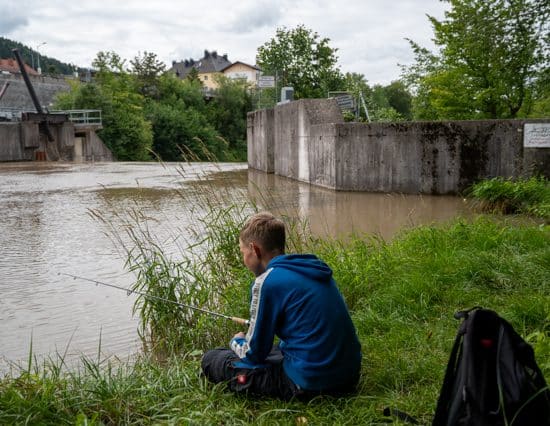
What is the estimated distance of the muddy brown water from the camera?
206 inches

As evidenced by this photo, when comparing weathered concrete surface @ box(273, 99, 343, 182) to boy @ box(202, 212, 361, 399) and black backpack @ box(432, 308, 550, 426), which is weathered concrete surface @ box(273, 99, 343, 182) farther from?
black backpack @ box(432, 308, 550, 426)

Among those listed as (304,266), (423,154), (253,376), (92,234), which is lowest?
(92,234)

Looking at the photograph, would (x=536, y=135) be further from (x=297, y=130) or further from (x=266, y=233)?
(x=266, y=233)

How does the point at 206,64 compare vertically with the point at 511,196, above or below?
above

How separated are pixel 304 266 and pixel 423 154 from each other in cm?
1172

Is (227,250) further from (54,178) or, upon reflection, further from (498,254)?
(54,178)

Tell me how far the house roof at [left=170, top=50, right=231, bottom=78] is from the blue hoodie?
137778 mm

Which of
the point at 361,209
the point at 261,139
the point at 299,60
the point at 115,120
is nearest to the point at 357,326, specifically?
the point at 361,209

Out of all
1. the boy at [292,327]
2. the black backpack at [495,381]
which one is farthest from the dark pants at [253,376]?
the black backpack at [495,381]

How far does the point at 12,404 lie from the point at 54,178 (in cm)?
2078

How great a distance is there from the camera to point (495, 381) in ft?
7.79

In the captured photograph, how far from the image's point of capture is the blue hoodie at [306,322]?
3174mm

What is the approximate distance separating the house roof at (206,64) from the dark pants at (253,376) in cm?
13754

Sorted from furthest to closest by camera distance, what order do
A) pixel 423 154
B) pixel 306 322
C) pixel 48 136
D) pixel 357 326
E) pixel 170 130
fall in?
pixel 170 130 → pixel 48 136 → pixel 423 154 → pixel 357 326 → pixel 306 322
